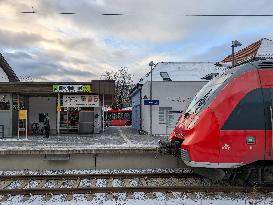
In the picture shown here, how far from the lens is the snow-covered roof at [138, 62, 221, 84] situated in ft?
120

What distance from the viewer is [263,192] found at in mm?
8953

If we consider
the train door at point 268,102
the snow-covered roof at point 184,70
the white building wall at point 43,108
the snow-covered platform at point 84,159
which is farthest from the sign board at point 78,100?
the train door at point 268,102

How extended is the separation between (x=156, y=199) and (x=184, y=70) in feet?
98.1

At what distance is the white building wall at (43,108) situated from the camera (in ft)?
95.7

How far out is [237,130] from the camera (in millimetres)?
8680

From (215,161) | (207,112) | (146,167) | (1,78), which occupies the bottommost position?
(146,167)

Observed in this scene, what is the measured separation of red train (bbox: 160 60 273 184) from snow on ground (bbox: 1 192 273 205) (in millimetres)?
500

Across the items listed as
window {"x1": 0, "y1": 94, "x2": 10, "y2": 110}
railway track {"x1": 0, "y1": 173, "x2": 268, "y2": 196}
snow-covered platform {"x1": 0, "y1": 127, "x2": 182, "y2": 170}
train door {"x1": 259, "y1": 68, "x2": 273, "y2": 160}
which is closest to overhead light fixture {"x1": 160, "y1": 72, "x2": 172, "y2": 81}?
window {"x1": 0, "y1": 94, "x2": 10, "y2": 110}

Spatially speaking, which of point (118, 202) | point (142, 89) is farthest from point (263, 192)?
point (142, 89)

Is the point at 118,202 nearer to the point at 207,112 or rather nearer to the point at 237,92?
the point at 207,112

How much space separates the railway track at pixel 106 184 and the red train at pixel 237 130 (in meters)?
0.55

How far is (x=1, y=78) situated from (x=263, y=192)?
34131 mm

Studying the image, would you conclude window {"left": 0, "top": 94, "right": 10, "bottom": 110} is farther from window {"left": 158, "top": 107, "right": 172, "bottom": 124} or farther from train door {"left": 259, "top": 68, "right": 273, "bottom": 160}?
train door {"left": 259, "top": 68, "right": 273, "bottom": 160}

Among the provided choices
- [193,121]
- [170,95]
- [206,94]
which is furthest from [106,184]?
[170,95]
